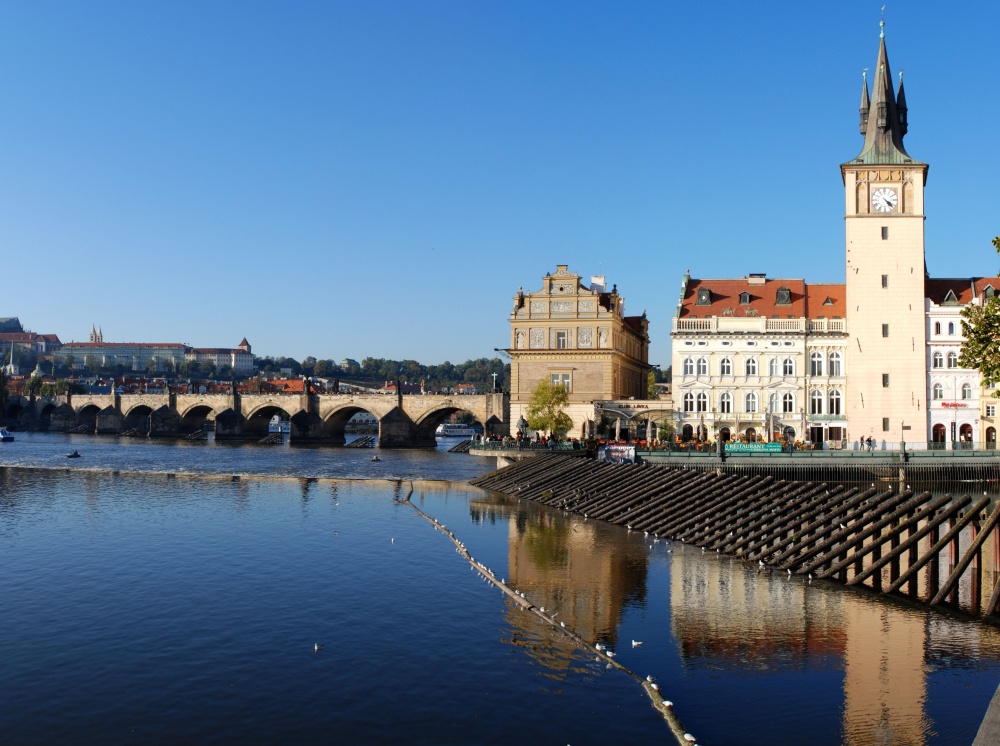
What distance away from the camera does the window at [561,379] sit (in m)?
79.1

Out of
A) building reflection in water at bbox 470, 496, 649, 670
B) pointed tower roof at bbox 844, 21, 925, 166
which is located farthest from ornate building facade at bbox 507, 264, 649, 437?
building reflection in water at bbox 470, 496, 649, 670

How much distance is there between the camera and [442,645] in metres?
22.1

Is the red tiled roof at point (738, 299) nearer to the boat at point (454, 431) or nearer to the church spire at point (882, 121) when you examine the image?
the church spire at point (882, 121)

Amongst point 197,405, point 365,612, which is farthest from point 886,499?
point 197,405

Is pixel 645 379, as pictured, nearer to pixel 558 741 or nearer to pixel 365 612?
pixel 365 612

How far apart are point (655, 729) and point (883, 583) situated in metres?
14.7

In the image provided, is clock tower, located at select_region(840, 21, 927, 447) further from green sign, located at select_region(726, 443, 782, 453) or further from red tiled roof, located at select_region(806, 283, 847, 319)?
green sign, located at select_region(726, 443, 782, 453)

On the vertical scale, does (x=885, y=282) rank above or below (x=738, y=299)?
above

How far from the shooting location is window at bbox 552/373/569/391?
79.1 meters

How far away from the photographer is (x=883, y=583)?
Result: 28500 mm

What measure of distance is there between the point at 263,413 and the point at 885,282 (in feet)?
321

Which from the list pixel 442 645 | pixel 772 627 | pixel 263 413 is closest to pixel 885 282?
pixel 772 627

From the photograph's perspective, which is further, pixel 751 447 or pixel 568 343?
pixel 568 343

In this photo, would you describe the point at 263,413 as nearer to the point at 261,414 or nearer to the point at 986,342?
the point at 261,414
